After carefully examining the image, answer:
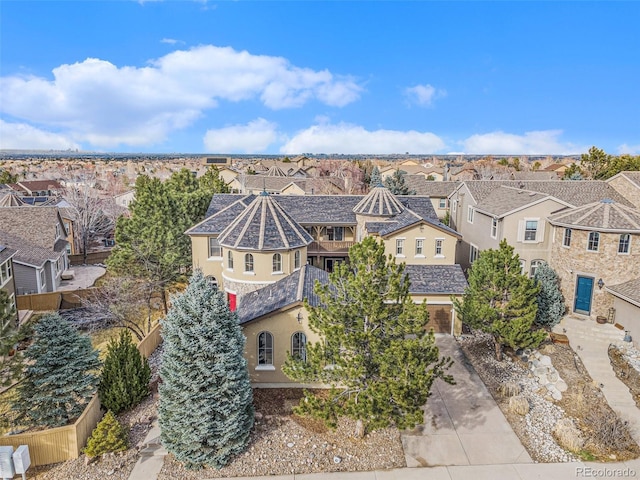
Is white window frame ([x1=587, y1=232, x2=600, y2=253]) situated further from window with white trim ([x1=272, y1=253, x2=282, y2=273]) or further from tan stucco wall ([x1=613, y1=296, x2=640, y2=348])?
window with white trim ([x1=272, y1=253, x2=282, y2=273])

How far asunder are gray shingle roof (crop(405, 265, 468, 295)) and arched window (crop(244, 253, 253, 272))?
30.1 ft

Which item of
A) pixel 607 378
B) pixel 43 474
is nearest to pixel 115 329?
pixel 43 474

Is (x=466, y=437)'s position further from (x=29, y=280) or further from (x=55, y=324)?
(x=29, y=280)

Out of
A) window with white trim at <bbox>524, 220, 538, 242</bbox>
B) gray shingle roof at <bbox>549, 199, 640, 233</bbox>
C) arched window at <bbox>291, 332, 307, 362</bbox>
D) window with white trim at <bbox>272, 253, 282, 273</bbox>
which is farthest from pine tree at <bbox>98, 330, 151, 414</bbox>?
gray shingle roof at <bbox>549, 199, 640, 233</bbox>

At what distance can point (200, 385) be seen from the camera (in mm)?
13883

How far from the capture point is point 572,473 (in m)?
13.8

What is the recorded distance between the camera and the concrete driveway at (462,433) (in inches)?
572

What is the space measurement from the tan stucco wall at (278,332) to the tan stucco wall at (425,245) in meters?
13.6

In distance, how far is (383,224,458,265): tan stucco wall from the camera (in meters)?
30.0

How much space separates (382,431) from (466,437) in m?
3.09

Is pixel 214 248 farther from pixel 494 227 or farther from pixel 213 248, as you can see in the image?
pixel 494 227

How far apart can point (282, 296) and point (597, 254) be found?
61.3ft

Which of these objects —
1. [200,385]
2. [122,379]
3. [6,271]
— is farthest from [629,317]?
[6,271]

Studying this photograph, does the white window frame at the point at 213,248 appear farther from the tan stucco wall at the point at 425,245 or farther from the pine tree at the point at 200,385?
the pine tree at the point at 200,385
